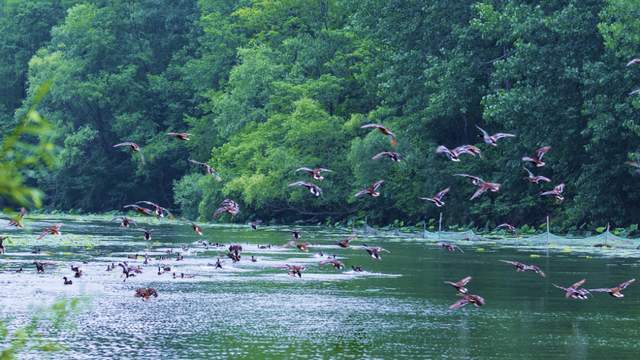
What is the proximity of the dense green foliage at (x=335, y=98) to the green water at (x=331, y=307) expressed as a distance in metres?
8.10

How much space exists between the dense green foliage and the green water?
8.10 m

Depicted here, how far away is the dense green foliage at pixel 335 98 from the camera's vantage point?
219 ft

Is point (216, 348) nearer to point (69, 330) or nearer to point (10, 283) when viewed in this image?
point (69, 330)

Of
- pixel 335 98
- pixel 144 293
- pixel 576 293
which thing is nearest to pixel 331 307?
pixel 144 293

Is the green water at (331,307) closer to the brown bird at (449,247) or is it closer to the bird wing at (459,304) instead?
the bird wing at (459,304)

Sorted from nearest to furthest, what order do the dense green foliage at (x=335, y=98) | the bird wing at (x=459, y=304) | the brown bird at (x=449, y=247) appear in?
1. the bird wing at (x=459, y=304)
2. the brown bird at (x=449, y=247)
3. the dense green foliage at (x=335, y=98)

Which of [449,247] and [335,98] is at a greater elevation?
[335,98]

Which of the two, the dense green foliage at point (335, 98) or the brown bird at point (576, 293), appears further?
the dense green foliage at point (335, 98)

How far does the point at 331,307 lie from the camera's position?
107 ft

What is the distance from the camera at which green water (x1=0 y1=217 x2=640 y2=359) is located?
25.4m

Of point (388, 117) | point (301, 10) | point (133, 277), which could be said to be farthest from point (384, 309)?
point (301, 10)

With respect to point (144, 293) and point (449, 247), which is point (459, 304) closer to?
point (144, 293)

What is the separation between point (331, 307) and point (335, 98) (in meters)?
57.1

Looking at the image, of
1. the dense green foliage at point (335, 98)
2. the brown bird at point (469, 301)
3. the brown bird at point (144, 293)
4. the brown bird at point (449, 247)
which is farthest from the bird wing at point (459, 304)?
the dense green foliage at point (335, 98)
